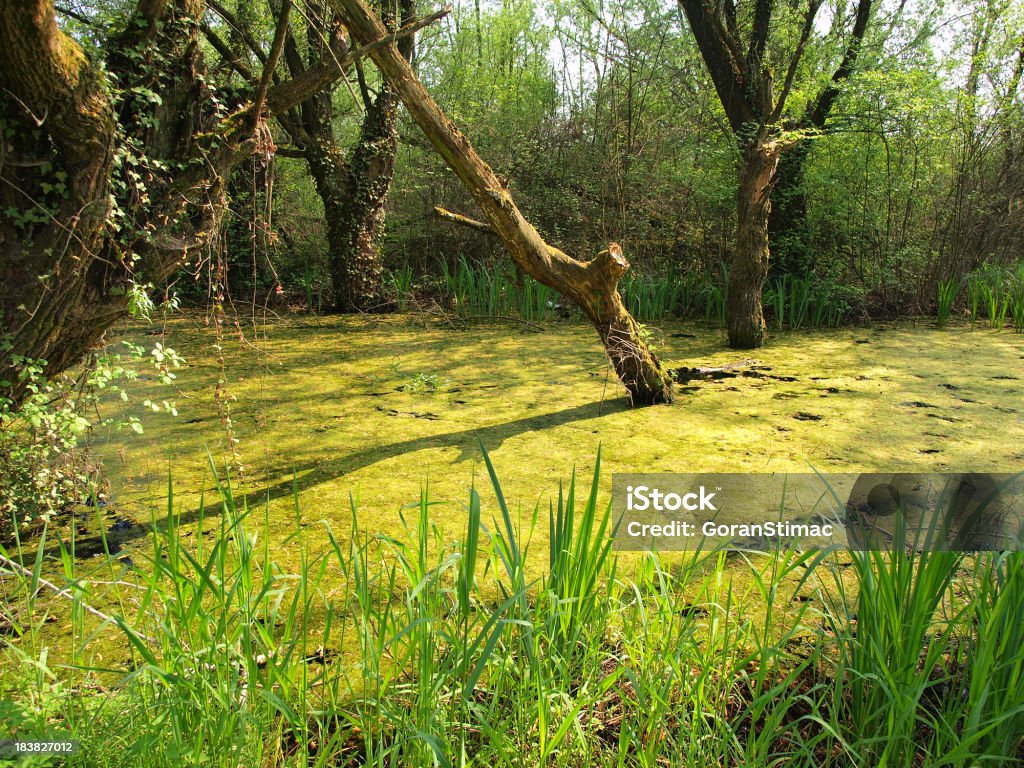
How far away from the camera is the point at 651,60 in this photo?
640 cm

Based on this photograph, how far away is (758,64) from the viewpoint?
18.3ft

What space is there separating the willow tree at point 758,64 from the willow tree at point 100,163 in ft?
11.4

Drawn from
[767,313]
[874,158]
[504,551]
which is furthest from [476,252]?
[504,551]

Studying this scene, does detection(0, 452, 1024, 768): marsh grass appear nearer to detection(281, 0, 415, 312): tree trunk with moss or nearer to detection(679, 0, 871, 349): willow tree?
detection(679, 0, 871, 349): willow tree

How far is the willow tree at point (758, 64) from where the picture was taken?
486cm

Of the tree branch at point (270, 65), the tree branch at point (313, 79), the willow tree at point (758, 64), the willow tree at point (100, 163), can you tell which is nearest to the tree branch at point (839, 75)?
the willow tree at point (758, 64)

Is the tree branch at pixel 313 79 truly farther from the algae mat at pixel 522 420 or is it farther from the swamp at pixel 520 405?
the algae mat at pixel 522 420

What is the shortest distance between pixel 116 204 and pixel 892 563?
2.11 meters

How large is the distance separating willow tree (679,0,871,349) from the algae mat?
1.14 meters

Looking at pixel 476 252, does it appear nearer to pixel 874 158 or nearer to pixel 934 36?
pixel 874 158

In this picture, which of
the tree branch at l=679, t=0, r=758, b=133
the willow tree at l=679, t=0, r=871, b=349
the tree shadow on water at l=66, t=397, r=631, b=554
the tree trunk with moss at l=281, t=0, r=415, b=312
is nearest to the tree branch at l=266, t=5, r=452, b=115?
the tree shadow on water at l=66, t=397, r=631, b=554

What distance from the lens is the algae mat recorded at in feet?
8.50

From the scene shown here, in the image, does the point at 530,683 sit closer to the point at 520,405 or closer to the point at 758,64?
the point at 520,405

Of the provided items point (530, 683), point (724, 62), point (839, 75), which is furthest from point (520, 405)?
point (839, 75)
